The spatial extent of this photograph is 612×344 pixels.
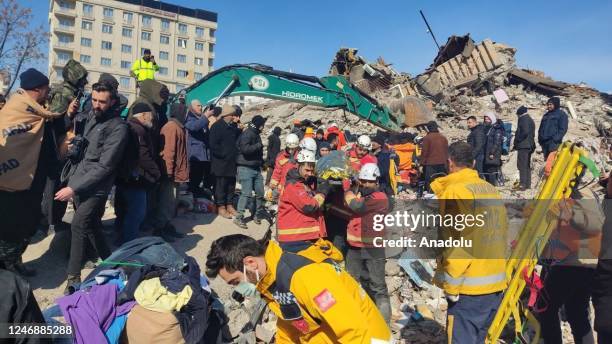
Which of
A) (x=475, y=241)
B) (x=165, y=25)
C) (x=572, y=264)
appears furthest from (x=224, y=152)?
(x=165, y=25)

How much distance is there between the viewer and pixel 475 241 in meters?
2.96

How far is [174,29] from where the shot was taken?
56.5 metres

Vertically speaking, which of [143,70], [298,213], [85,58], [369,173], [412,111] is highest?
[85,58]

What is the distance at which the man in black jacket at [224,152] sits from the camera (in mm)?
6406

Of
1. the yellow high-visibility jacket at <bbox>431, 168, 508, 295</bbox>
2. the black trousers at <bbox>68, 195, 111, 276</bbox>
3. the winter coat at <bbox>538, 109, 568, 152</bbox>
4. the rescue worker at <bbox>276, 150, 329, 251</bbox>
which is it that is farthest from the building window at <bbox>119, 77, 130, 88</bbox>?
the yellow high-visibility jacket at <bbox>431, 168, 508, 295</bbox>

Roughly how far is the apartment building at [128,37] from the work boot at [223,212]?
43529 millimetres

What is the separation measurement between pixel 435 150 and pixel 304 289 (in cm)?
721

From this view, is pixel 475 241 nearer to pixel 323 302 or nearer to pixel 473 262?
pixel 473 262

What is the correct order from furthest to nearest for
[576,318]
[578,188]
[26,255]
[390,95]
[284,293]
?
1. [390,95]
2. [26,255]
3. [576,318]
4. [578,188]
5. [284,293]

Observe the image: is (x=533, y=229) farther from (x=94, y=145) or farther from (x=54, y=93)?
(x=54, y=93)

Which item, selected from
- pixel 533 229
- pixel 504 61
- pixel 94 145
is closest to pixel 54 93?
pixel 94 145

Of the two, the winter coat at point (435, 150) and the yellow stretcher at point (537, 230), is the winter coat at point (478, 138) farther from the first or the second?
the yellow stretcher at point (537, 230)

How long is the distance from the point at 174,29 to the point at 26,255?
57947mm
